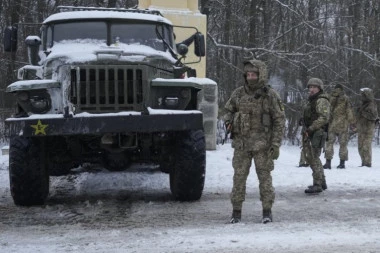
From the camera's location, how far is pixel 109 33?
756cm

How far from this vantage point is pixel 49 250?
4.66m

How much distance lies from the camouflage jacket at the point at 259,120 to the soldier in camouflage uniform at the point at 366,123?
6198mm

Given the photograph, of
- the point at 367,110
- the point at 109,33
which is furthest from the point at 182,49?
the point at 367,110

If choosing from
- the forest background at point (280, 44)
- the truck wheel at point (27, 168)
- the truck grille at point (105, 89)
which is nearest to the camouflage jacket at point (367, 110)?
the forest background at point (280, 44)

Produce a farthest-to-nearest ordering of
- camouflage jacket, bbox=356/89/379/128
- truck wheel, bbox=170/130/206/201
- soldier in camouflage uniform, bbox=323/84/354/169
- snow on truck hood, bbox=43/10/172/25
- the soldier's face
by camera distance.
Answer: camouflage jacket, bbox=356/89/379/128 → soldier in camouflage uniform, bbox=323/84/354/169 → the soldier's face → snow on truck hood, bbox=43/10/172/25 → truck wheel, bbox=170/130/206/201

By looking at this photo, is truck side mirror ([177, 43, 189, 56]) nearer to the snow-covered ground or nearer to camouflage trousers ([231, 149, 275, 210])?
the snow-covered ground

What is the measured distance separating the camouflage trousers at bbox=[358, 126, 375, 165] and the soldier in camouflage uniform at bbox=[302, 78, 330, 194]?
12.0ft

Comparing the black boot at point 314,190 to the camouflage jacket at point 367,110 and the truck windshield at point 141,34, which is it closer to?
the truck windshield at point 141,34

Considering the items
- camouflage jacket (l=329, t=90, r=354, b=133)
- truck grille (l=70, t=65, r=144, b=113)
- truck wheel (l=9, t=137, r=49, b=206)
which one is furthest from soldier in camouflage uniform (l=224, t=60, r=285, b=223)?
camouflage jacket (l=329, t=90, r=354, b=133)

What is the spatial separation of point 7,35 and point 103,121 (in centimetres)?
291

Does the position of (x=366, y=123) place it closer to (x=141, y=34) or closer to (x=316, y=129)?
(x=316, y=129)

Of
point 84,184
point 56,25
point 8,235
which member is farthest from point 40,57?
point 8,235

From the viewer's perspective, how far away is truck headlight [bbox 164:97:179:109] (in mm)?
6539

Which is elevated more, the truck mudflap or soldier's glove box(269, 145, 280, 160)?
the truck mudflap
